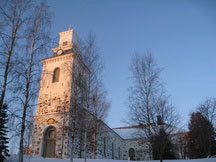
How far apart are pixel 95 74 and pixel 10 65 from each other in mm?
5751

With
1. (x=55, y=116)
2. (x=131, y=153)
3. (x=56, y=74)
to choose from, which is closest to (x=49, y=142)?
(x=55, y=116)

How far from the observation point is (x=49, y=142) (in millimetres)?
18797

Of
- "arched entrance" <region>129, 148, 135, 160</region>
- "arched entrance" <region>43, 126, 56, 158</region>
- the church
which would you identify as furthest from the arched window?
"arched entrance" <region>129, 148, 135, 160</region>

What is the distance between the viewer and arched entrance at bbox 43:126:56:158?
715 inches

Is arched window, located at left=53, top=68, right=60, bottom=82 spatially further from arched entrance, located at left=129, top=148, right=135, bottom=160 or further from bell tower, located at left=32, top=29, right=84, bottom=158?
arched entrance, located at left=129, top=148, right=135, bottom=160

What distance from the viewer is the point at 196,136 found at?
2738 cm

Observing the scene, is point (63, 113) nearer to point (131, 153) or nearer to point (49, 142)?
point (49, 142)

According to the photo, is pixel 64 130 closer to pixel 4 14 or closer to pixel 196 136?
pixel 4 14

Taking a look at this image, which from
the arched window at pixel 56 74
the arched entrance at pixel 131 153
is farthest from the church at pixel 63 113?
the arched entrance at pixel 131 153

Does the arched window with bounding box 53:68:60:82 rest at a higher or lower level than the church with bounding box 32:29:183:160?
higher

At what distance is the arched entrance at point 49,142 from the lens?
18156mm

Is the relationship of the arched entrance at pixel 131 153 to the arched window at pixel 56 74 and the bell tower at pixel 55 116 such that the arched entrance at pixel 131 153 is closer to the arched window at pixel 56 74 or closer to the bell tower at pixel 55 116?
the bell tower at pixel 55 116

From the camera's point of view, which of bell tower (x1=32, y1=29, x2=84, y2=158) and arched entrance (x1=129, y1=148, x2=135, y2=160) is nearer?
bell tower (x1=32, y1=29, x2=84, y2=158)

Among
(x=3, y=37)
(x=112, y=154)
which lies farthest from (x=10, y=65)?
(x=112, y=154)
